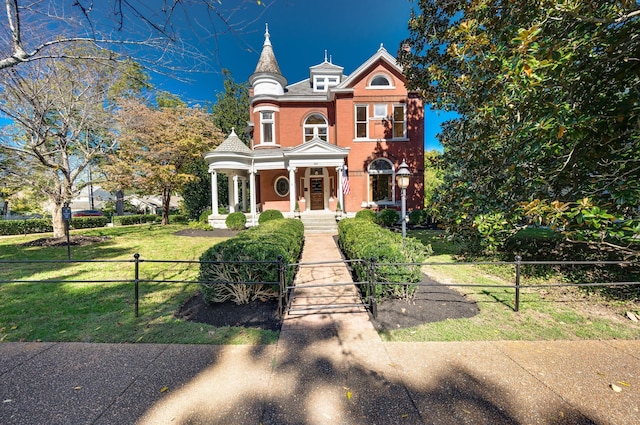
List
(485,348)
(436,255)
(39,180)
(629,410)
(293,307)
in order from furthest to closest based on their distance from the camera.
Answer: (39,180), (436,255), (293,307), (485,348), (629,410)

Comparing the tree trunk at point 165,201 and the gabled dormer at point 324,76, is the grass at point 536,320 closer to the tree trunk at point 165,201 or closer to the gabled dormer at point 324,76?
the gabled dormer at point 324,76

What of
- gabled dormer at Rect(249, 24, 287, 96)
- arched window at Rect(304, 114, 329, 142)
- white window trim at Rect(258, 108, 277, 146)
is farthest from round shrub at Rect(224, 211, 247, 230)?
gabled dormer at Rect(249, 24, 287, 96)

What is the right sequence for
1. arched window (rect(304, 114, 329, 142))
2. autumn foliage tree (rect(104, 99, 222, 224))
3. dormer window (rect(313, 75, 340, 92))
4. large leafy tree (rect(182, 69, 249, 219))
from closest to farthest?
autumn foliage tree (rect(104, 99, 222, 224))
arched window (rect(304, 114, 329, 142))
dormer window (rect(313, 75, 340, 92))
large leafy tree (rect(182, 69, 249, 219))

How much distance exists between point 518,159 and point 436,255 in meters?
4.58

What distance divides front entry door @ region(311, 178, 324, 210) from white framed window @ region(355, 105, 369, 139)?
13.4 feet

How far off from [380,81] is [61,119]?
1737cm

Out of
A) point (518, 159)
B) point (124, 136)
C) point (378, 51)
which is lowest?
point (518, 159)

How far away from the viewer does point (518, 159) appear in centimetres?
562

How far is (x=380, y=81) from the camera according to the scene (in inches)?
691

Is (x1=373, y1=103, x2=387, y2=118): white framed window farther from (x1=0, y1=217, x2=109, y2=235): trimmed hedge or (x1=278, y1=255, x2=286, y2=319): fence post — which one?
(x1=0, y1=217, x2=109, y2=235): trimmed hedge

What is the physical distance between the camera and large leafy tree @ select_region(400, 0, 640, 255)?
424cm

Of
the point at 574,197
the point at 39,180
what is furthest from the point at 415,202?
the point at 39,180

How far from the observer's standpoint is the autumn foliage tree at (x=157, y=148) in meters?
17.6

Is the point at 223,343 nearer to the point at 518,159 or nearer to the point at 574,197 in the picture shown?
the point at 518,159
